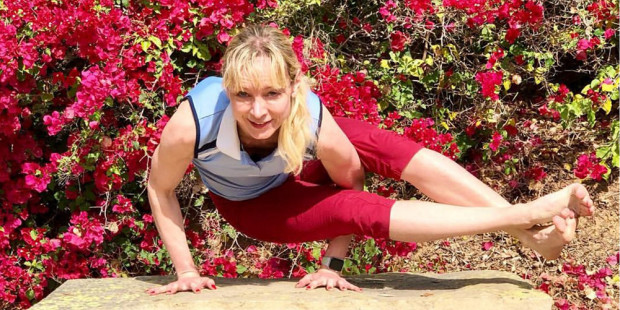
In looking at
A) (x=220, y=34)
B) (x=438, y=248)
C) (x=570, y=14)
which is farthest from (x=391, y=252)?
(x=570, y=14)

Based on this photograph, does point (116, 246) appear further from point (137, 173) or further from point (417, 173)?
point (417, 173)

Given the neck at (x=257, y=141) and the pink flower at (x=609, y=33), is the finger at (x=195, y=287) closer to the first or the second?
the neck at (x=257, y=141)

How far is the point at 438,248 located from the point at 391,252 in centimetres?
52

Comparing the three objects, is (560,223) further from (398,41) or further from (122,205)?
(122,205)

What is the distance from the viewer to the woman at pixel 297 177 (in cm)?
299

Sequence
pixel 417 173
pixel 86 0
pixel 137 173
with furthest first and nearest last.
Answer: pixel 137 173 → pixel 86 0 → pixel 417 173

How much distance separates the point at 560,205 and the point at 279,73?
1.09 m

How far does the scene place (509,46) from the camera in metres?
4.90

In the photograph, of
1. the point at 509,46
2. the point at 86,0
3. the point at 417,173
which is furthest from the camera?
the point at 509,46

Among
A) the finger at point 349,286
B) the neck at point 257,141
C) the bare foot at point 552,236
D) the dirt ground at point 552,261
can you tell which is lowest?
the dirt ground at point 552,261

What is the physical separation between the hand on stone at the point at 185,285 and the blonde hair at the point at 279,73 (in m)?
0.57

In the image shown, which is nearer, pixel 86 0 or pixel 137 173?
pixel 86 0

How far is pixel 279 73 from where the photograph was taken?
2926mm

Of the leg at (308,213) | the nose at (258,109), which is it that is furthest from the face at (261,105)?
the leg at (308,213)
